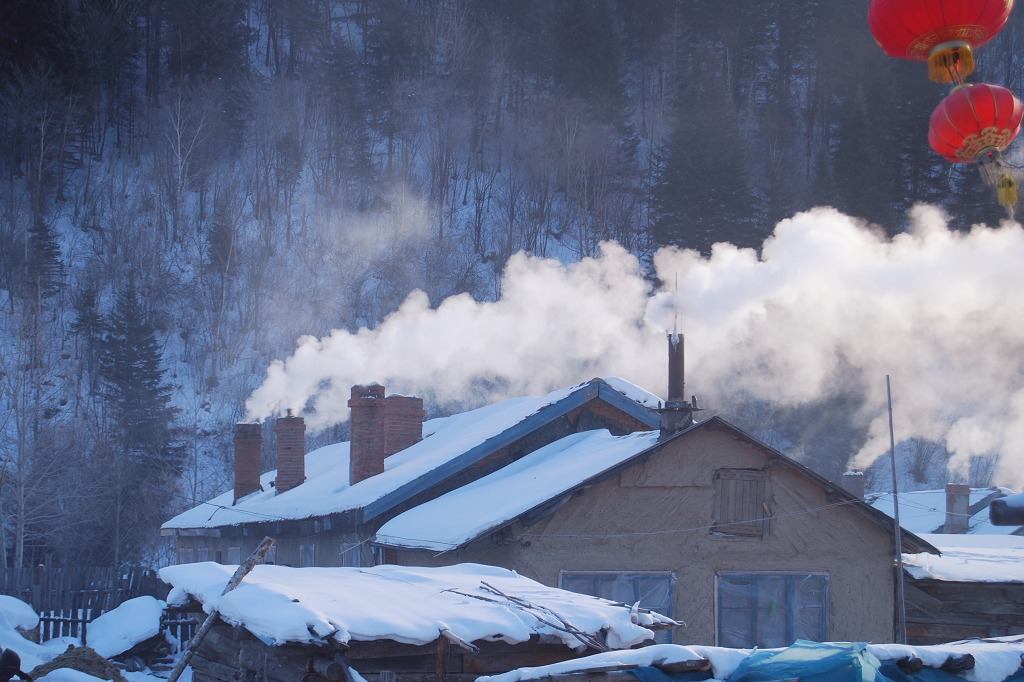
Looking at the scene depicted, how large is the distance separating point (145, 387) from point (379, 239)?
1648 centimetres

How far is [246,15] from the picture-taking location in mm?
71688

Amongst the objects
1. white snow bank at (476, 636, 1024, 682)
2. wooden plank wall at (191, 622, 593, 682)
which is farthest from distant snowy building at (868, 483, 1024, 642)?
white snow bank at (476, 636, 1024, 682)

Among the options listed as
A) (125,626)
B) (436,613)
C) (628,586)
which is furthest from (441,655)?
(125,626)

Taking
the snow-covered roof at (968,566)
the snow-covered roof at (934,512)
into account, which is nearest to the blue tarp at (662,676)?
the snow-covered roof at (968,566)

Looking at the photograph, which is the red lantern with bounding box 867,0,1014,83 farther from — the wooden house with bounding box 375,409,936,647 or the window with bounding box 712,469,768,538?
the window with bounding box 712,469,768,538

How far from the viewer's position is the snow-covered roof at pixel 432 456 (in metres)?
18.7

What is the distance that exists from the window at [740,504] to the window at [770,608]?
669mm

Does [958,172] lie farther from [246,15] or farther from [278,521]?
[246,15]

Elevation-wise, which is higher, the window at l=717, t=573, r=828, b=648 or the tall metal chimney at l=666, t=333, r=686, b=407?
the tall metal chimney at l=666, t=333, r=686, b=407

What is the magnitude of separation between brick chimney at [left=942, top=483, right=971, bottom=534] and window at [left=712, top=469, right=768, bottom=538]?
18.7 meters

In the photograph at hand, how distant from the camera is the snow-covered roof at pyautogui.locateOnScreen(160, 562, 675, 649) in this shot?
9.16m

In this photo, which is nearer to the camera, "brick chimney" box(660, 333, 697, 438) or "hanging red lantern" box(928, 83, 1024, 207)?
"hanging red lantern" box(928, 83, 1024, 207)

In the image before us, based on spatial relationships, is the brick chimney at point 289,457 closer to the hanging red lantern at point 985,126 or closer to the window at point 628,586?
the window at point 628,586

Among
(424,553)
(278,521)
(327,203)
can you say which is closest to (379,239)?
(327,203)
